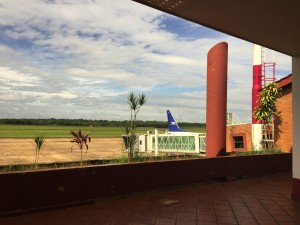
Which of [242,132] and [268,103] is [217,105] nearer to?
[268,103]

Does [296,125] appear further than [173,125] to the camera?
No

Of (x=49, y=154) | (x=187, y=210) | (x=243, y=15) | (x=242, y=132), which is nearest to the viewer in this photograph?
(x=243, y=15)

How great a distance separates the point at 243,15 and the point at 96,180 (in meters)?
3.87

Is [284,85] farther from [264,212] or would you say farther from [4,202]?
[4,202]

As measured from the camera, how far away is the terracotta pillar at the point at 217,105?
32.4ft

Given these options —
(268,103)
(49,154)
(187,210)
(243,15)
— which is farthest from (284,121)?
(49,154)

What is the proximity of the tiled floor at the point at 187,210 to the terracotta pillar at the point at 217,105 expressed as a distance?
221 centimetres

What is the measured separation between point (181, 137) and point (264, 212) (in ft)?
47.6

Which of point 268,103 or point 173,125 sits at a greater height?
point 268,103

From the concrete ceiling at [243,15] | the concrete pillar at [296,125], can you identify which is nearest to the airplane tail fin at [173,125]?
the concrete pillar at [296,125]

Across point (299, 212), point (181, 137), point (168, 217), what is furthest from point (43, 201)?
point (181, 137)

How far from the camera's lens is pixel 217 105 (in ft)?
32.3

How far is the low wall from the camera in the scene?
5305mm

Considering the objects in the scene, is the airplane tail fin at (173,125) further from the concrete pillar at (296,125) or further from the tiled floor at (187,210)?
the concrete pillar at (296,125)
